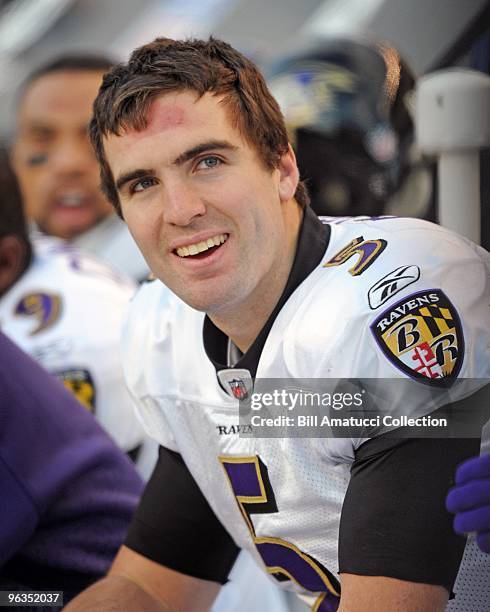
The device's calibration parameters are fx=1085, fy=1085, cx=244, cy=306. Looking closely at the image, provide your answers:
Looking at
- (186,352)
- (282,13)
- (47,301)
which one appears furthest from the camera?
(282,13)

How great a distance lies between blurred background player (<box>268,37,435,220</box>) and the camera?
8.39 feet

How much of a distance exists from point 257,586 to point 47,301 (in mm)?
733

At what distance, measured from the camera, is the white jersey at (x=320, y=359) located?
1.21 meters

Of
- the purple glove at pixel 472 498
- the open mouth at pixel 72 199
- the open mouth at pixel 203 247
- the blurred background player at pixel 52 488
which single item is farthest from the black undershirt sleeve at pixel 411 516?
the open mouth at pixel 72 199

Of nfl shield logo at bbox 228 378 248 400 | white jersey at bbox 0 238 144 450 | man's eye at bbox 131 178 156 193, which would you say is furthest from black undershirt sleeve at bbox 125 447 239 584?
white jersey at bbox 0 238 144 450

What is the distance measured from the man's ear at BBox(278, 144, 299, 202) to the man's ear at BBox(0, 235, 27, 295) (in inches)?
39.0

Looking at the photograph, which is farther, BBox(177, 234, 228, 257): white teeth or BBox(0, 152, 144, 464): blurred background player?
BBox(0, 152, 144, 464): blurred background player

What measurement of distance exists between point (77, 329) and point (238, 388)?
86cm

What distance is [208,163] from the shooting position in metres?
1.35

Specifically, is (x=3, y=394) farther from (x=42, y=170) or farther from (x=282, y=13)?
(x=282, y=13)

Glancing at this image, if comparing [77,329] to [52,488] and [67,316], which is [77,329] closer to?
[67,316]

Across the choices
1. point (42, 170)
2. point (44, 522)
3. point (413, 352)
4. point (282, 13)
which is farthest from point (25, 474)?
point (282, 13)

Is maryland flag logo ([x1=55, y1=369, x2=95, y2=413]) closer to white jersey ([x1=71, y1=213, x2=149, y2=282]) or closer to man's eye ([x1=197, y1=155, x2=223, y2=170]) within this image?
man's eye ([x1=197, y1=155, x2=223, y2=170])

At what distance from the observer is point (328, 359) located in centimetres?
127
